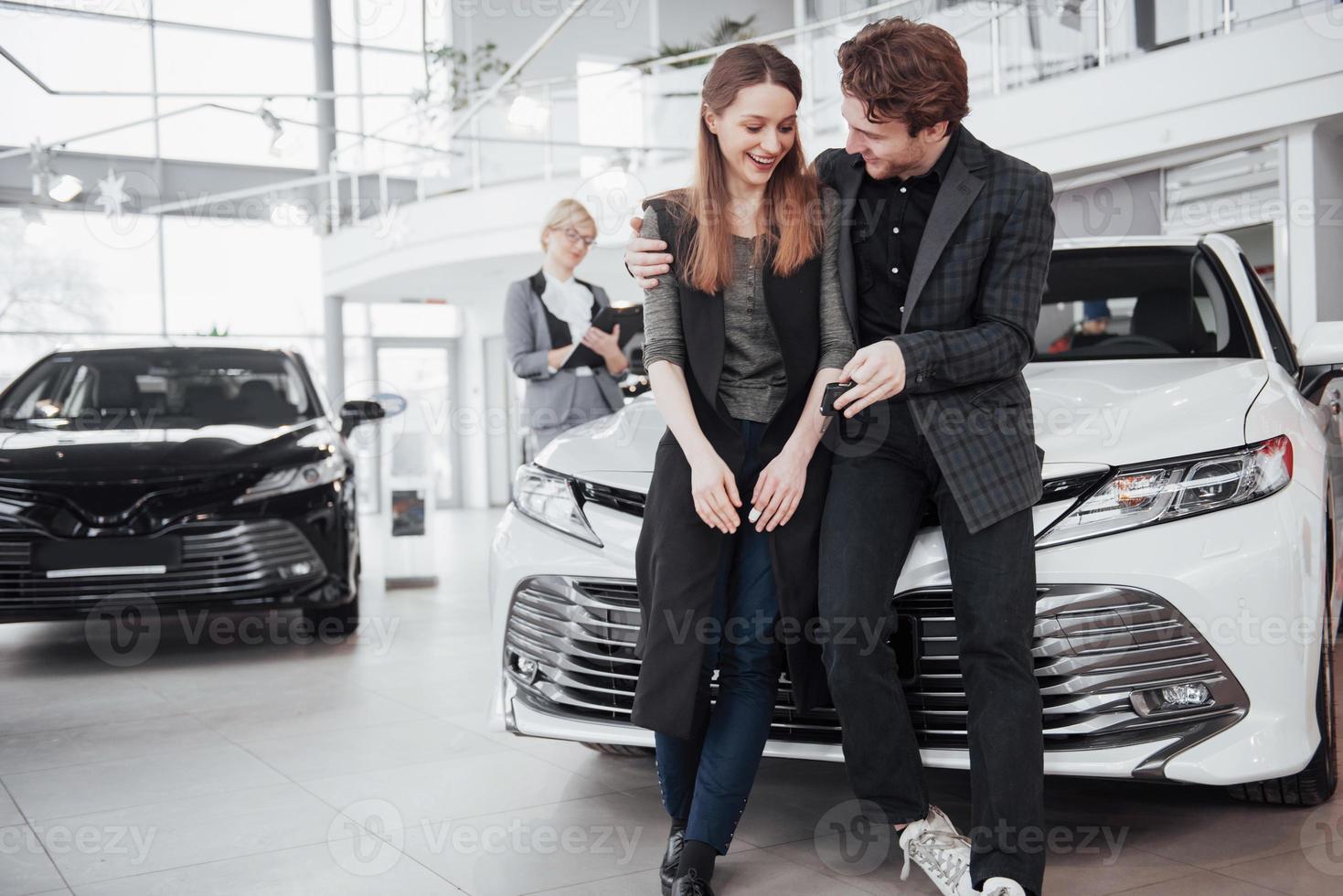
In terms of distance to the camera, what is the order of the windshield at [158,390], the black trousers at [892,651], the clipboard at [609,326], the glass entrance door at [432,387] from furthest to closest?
the glass entrance door at [432,387] < the windshield at [158,390] < the clipboard at [609,326] < the black trousers at [892,651]

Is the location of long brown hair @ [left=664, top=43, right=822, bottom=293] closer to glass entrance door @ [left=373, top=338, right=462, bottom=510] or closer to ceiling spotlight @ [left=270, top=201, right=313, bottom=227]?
ceiling spotlight @ [left=270, top=201, right=313, bottom=227]

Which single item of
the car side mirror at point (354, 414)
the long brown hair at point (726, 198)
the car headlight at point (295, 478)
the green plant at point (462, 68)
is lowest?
the car headlight at point (295, 478)

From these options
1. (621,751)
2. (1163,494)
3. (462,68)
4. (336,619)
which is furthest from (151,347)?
(462,68)

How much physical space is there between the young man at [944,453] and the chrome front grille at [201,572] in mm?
2609

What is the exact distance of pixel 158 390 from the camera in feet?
16.1

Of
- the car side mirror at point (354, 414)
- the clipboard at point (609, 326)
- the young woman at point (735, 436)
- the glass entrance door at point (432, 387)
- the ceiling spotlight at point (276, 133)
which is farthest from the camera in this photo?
the glass entrance door at point (432, 387)

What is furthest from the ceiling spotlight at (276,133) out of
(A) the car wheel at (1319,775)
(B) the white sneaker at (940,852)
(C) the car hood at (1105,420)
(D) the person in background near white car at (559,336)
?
(A) the car wheel at (1319,775)

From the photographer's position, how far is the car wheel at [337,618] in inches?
192

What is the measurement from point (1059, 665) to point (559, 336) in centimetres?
253

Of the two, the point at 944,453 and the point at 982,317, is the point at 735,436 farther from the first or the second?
the point at 982,317

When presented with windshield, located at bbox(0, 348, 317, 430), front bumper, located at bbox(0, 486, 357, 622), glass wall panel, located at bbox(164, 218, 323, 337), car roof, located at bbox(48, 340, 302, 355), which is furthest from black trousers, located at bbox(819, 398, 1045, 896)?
glass wall panel, located at bbox(164, 218, 323, 337)

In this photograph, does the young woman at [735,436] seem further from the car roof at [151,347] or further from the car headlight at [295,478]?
the car roof at [151,347]

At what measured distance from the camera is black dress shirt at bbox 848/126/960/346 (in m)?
2.11

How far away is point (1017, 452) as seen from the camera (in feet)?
6.51
